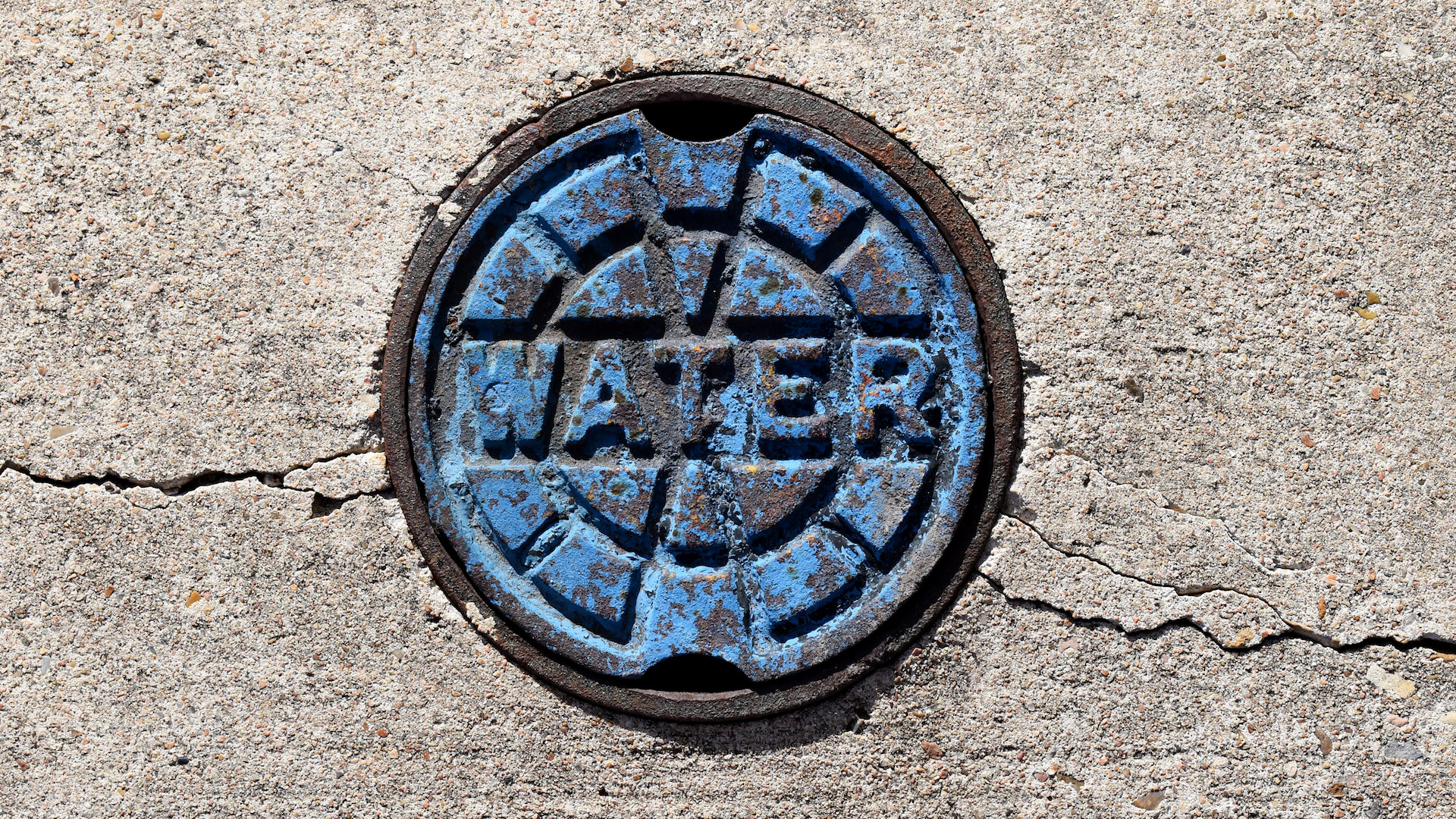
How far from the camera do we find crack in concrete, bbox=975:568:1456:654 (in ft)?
5.60

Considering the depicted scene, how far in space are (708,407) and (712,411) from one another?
0.01 m

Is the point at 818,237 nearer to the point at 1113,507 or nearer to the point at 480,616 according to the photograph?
the point at 1113,507

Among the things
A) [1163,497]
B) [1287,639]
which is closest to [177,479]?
[1163,497]

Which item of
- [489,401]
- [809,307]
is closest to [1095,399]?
[809,307]

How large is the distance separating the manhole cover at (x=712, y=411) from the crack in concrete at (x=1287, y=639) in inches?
10.9

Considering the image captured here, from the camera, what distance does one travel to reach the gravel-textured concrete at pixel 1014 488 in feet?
5.60

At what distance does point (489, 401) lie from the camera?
1.73 meters

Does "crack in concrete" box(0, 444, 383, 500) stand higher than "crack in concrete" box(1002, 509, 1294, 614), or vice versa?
"crack in concrete" box(1002, 509, 1294, 614)

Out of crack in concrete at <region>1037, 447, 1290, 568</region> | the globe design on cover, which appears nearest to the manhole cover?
the globe design on cover

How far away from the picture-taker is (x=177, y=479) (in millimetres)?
1802

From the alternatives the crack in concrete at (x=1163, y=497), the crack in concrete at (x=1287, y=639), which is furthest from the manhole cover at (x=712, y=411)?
the crack in concrete at (x=1287, y=639)

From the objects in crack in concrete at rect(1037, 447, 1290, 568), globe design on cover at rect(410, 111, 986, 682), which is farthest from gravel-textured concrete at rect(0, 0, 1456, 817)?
globe design on cover at rect(410, 111, 986, 682)

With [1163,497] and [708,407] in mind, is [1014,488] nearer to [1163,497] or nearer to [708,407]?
[1163,497]

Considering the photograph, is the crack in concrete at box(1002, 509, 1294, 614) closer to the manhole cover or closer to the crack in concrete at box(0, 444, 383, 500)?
the manhole cover
